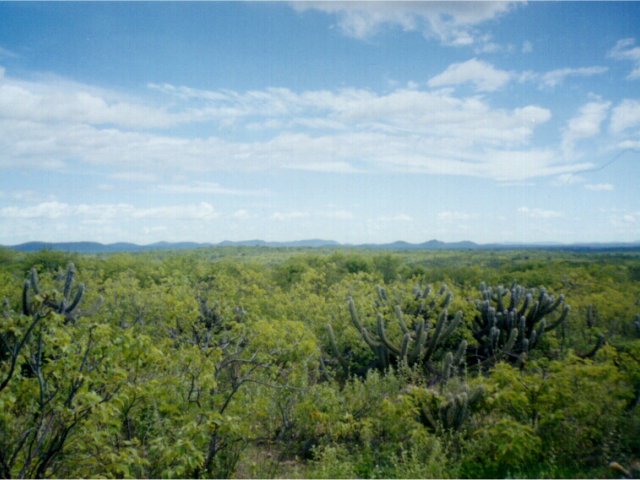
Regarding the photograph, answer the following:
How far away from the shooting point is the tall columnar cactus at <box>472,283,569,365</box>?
43.0 ft

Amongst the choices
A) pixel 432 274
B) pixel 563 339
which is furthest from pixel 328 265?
pixel 563 339

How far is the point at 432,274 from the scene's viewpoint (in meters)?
33.6

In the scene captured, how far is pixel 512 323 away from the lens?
13.6 m

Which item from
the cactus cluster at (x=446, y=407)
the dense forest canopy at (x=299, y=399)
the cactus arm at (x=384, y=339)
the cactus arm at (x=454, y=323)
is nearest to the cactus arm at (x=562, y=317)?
the dense forest canopy at (x=299, y=399)

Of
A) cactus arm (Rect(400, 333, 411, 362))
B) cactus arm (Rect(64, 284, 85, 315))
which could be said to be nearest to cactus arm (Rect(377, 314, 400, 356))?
cactus arm (Rect(400, 333, 411, 362))

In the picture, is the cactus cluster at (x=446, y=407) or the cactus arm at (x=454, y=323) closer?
the cactus cluster at (x=446, y=407)

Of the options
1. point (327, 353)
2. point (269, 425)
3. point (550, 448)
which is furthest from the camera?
point (327, 353)

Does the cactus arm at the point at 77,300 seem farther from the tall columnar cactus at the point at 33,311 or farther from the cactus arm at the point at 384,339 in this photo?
the cactus arm at the point at 384,339

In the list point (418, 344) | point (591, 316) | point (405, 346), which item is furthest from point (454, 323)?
point (591, 316)

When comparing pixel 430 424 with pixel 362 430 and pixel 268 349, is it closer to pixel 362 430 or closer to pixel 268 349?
pixel 362 430

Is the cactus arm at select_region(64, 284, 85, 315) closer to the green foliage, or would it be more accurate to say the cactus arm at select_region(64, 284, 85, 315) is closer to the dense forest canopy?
the dense forest canopy

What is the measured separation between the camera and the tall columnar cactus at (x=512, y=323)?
43.0 feet

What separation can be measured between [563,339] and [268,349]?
10.2m

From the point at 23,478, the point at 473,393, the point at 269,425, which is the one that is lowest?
the point at 269,425
